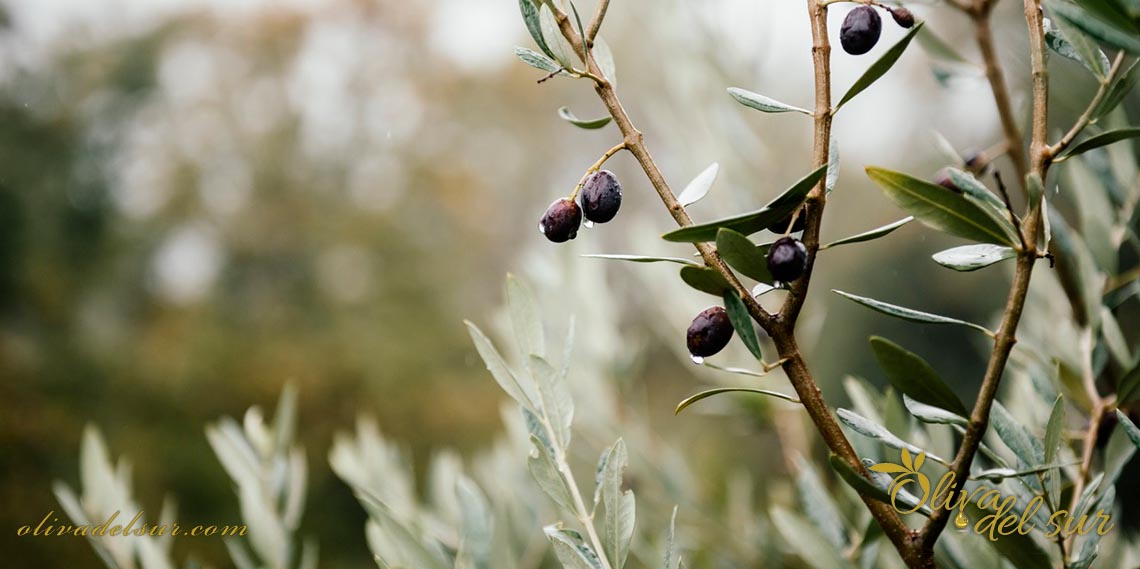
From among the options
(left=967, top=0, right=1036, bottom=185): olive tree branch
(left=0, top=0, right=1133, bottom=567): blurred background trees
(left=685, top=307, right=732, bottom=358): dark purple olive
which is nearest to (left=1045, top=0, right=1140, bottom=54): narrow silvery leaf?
(left=685, top=307, right=732, bottom=358): dark purple olive

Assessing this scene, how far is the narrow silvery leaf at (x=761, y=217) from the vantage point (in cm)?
25

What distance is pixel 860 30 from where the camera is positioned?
31 cm

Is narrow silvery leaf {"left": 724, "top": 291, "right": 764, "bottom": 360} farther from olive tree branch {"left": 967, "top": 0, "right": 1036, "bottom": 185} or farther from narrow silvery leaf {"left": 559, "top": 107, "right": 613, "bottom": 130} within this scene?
olive tree branch {"left": 967, "top": 0, "right": 1036, "bottom": 185}

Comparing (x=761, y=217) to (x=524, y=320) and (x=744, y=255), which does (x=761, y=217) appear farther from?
(x=524, y=320)

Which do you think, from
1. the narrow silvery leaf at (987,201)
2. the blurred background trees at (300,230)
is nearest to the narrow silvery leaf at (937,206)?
the narrow silvery leaf at (987,201)

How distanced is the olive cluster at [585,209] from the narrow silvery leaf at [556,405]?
0.18 ft

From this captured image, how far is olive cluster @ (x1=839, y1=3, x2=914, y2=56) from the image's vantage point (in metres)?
0.31

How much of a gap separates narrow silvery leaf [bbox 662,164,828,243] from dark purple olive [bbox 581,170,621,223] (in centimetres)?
6

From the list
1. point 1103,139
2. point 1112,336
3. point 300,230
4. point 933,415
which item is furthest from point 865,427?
point 300,230

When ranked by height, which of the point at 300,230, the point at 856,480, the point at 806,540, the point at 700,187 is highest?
the point at 300,230

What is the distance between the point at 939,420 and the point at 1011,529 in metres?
0.11

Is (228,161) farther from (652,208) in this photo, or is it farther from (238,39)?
(652,208)

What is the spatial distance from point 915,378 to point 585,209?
138mm

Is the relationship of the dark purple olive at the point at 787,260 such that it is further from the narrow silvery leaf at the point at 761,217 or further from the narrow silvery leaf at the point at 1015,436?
the narrow silvery leaf at the point at 1015,436
